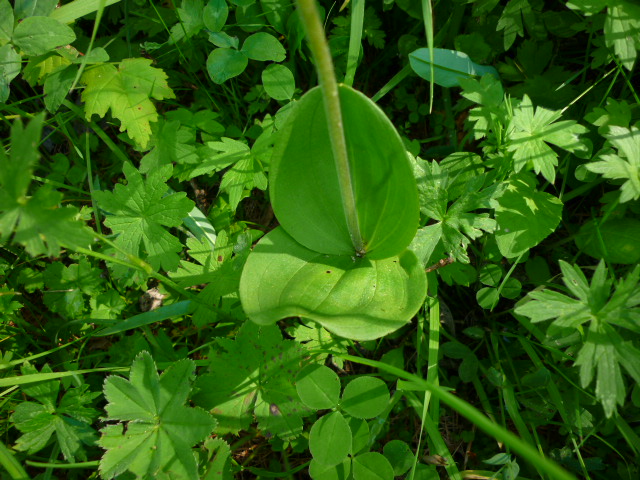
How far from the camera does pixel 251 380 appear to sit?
6.18ft

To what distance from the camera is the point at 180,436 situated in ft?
5.43

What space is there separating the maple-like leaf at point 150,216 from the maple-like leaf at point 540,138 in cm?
128

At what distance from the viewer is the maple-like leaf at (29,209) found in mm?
1180

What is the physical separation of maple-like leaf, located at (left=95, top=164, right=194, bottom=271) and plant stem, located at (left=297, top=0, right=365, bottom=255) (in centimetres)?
73

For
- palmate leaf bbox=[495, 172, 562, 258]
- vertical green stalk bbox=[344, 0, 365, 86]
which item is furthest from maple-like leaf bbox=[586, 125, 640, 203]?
vertical green stalk bbox=[344, 0, 365, 86]

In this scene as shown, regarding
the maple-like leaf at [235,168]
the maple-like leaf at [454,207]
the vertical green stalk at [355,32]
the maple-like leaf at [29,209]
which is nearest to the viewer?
the maple-like leaf at [29,209]

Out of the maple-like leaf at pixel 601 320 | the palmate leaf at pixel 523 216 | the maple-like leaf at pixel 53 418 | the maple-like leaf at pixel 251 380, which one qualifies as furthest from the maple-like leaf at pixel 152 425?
the palmate leaf at pixel 523 216

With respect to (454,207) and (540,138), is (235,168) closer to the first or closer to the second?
Answer: (454,207)

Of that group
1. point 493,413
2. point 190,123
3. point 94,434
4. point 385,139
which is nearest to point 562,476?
point 385,139

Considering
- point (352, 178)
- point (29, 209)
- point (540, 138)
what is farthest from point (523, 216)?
point (29, 209)

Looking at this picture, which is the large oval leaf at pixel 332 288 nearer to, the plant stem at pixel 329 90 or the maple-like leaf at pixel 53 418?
the plant stem at pixel 329 90

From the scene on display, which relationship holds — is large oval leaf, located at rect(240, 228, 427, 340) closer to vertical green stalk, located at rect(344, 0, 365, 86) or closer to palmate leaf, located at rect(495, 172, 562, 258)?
palmate leaf, located at rect(495, 172, 562, 258)

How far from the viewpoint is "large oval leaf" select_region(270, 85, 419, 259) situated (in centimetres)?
151

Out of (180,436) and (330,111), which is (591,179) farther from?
(180,436)
